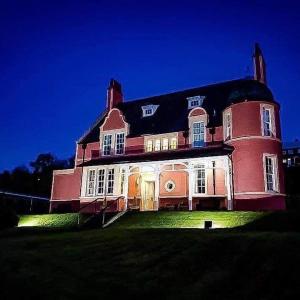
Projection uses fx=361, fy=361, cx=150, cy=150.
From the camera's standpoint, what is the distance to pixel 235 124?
2675 cm

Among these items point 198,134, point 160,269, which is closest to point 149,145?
point 198,134

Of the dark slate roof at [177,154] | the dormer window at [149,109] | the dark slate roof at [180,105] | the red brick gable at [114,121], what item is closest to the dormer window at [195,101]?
the dark slate roof at [180,105]

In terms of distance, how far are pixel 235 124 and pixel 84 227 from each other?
13142 mm

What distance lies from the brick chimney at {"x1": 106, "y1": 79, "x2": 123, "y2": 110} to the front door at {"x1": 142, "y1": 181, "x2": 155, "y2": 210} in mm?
10765

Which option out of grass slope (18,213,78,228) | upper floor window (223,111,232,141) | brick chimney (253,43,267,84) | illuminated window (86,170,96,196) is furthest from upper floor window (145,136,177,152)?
grass slope (18,213,78,228)

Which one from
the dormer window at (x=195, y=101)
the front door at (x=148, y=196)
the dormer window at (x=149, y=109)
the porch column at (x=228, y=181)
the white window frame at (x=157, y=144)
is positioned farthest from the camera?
the dormer window at (x=149, y=109)

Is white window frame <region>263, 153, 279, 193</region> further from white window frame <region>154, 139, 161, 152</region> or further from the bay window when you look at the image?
white window frame <region>154, 139, 161, 152</region>

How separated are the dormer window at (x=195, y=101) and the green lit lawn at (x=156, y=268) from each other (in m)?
19.0

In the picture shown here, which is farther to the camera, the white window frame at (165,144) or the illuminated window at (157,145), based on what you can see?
the illuminated window at (157,145)

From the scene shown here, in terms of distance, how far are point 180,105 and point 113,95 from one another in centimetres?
821

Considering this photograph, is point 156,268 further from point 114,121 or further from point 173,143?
point 114,121

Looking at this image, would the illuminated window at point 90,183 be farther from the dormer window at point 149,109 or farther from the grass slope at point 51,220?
the dormer window at point 149,109

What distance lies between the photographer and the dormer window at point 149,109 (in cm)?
3469

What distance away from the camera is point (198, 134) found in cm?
2958
